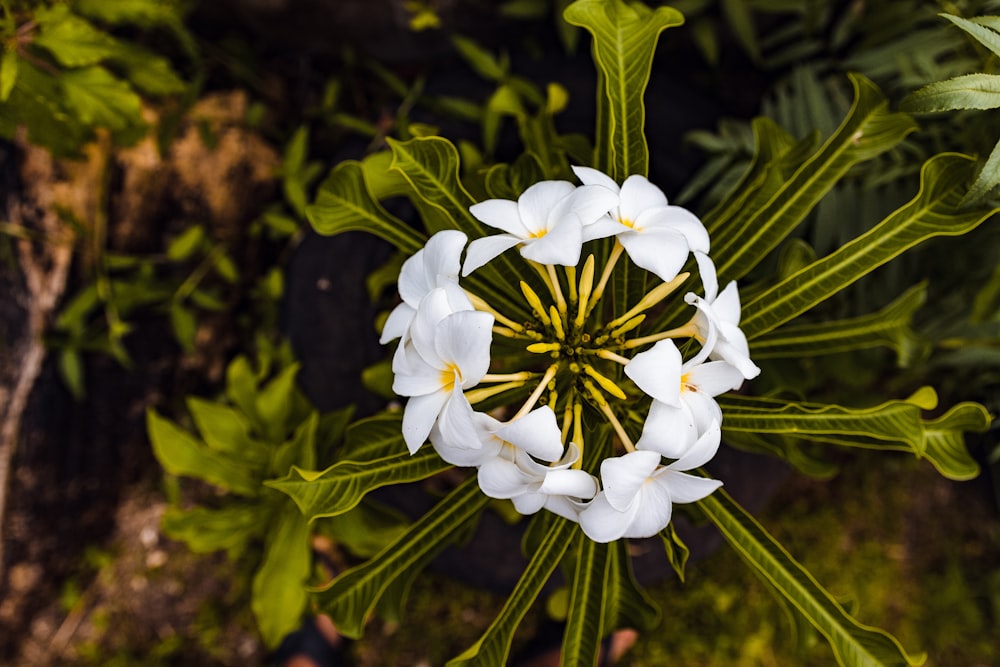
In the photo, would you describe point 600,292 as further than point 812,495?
No

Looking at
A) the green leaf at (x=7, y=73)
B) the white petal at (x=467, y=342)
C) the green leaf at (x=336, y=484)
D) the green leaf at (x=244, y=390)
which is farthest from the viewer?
the green leaf at (x=244, y=390)

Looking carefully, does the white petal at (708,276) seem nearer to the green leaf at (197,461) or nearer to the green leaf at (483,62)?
the green leaf at (483,62)

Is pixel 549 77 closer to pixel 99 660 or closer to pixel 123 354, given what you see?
pixel 123 354

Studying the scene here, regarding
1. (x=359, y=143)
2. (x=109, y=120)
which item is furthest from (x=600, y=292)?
(x=109, y=120)

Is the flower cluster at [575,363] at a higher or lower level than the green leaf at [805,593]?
higher

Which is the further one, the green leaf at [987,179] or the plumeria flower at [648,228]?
the green leaf at [987,179]

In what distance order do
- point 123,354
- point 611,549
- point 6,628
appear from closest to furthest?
point 611,549 → point 123,354 → point 6,628

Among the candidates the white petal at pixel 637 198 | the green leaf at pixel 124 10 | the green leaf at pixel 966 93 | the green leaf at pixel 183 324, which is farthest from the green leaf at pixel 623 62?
the green leaf at pixel 183 324
